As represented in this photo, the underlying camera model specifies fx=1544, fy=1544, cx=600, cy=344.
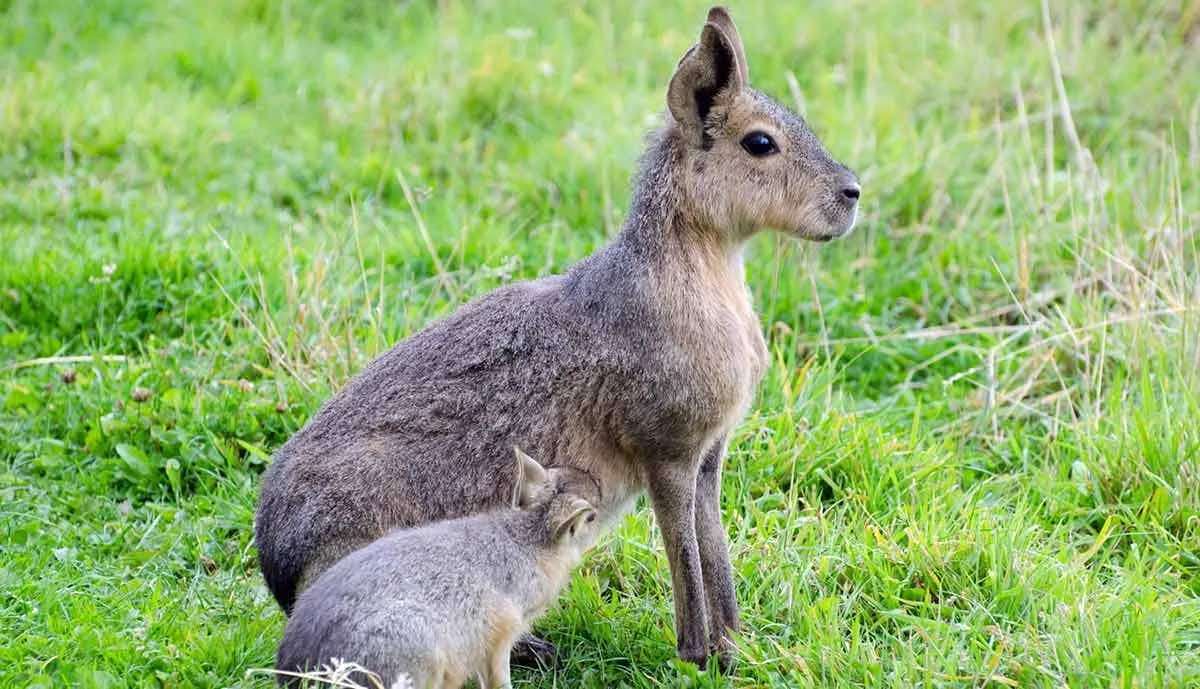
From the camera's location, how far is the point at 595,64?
26.5 ft

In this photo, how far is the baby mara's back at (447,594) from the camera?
3.48 metres

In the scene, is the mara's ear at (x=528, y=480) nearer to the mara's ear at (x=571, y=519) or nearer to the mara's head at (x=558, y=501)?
the mara's head at (x=558, y=501)

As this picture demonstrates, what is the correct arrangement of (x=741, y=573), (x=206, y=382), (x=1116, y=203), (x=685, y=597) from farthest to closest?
(x=1116, y=203) → (x=206, y=382) → (x=741, y=573) → (x=685, y=597)

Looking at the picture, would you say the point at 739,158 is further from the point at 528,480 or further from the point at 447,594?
the point at 447,594

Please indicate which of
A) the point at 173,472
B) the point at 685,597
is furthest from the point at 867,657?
the point at 173,472

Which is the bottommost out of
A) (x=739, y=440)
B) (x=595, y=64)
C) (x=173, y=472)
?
(x=173, y=472)

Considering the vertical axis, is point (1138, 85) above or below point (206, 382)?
above

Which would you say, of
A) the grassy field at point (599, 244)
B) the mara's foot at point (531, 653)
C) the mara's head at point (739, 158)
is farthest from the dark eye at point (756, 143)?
the mara's foot at point (531, 653)

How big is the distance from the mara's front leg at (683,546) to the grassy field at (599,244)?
0.31 feet

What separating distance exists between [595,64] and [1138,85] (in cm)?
272

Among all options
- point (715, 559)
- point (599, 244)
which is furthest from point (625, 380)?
point (599, 244)

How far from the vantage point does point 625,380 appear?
13.5 ft

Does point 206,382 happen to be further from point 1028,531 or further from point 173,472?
point 1028,531

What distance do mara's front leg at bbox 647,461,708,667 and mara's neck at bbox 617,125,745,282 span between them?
21.8 inches
